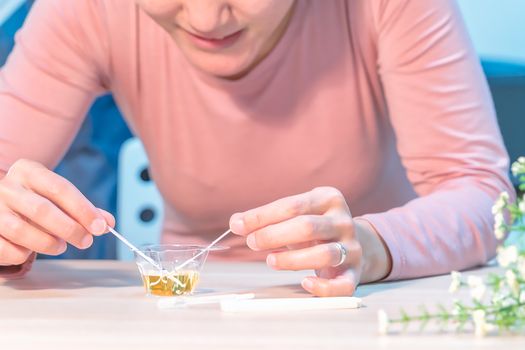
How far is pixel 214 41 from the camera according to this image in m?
1.28

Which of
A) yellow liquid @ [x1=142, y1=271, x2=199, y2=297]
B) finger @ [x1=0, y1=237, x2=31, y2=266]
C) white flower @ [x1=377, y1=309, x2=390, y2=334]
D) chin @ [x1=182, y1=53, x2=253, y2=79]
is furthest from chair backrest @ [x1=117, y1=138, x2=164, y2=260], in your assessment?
white flower @ [x1=377, y1=309, x2=390, y2=334]

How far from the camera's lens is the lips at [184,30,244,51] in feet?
4.19

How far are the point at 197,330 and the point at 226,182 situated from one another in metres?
0.69

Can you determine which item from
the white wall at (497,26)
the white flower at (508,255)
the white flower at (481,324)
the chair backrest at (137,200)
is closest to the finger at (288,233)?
the white flower at (481,324)

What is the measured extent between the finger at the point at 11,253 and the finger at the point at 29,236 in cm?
2

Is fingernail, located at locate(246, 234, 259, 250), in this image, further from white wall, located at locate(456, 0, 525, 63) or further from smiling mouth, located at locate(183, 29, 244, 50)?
white wall, located at locate(456, 0, 525, 63)

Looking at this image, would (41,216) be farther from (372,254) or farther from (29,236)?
(372,254)

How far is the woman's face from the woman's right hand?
0.27 meters

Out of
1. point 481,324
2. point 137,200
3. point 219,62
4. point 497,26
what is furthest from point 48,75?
point 497,26

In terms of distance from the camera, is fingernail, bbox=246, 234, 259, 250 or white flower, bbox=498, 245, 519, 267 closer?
white flower, bbox=498, 245, 519, 267

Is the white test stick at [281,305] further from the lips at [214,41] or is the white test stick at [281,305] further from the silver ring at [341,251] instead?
the lips at [214,41]

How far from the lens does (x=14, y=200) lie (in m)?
1.15

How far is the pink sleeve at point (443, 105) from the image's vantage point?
1387mm

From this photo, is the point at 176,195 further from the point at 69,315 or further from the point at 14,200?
the point at 69,315
